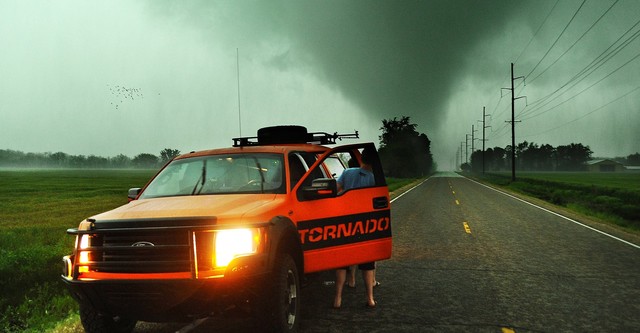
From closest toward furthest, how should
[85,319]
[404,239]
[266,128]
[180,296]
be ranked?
[180,296] → [85,319] → [266,128] → [404,239]

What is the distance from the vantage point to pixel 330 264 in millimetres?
5547

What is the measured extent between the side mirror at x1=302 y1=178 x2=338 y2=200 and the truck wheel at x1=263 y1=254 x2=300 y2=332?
0.80 m

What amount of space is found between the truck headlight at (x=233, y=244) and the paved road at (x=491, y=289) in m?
0.86

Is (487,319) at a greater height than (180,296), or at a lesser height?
lesser

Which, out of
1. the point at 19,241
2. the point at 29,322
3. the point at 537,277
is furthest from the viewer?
the point at 19,241

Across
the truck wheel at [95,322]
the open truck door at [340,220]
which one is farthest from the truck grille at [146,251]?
the open truck door at [340,220]

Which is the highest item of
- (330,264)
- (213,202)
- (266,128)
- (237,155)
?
(266,128)

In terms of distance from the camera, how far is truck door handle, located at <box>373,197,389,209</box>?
20.4ft

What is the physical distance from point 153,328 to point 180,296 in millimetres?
1724

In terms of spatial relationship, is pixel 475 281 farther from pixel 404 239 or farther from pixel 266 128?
pixel 266 128

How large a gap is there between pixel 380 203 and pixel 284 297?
2256 millimetres

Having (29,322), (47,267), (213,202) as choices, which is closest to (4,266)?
(47,267)

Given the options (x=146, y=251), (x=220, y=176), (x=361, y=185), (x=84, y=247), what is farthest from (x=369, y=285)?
(x=84, y=247)

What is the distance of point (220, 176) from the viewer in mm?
5699
